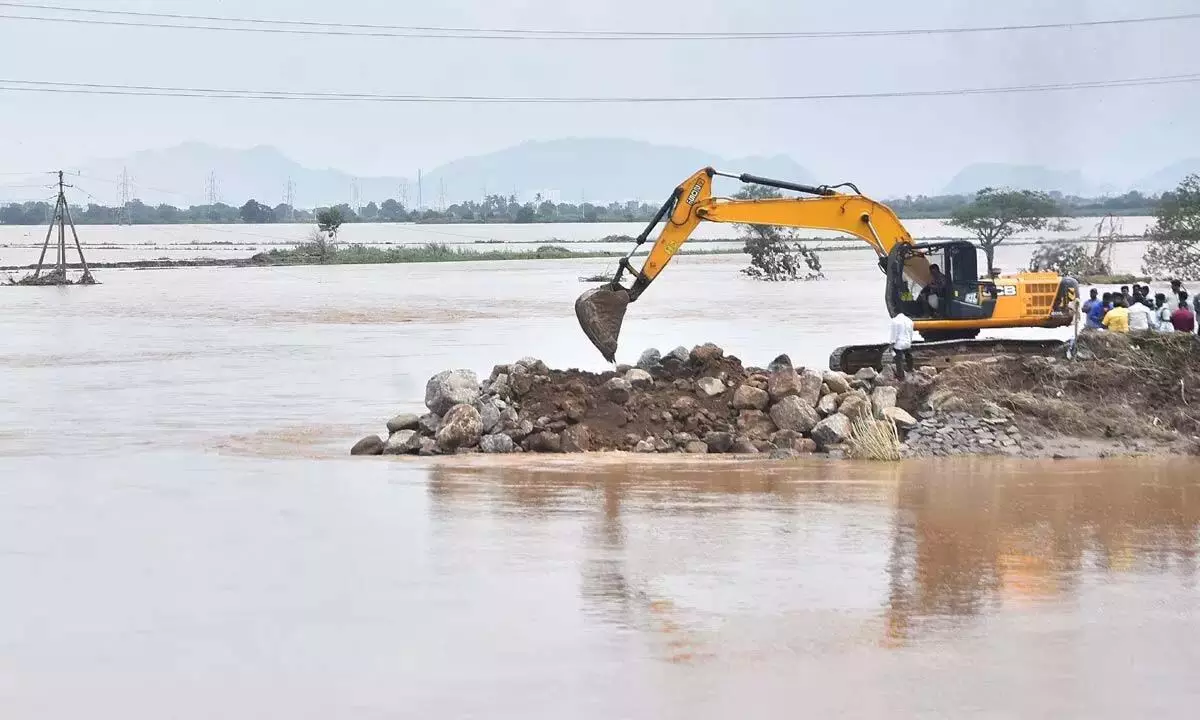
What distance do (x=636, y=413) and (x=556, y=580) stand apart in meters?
7.03

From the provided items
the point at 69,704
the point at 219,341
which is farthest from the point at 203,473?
the point at 219,341

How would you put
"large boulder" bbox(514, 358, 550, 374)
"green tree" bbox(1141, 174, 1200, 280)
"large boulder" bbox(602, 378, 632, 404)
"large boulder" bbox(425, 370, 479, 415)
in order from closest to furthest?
1. "large boulder" bbox(425, 370, 479, 415)
2. "large boulder" bbox(602, 378, 632, 404)
3. "large boulder" bbox(514, 358, 550, 374)
4. "green tree" bbox(1141, 174, 1200, 280)

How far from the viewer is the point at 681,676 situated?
9328 mm

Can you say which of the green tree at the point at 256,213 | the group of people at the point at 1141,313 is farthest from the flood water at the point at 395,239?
the group of people at the point at 1141,313

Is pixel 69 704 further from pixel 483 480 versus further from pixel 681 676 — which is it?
pixel 483 480

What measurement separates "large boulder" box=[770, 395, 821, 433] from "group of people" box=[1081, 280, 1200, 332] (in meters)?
Result: 5.31

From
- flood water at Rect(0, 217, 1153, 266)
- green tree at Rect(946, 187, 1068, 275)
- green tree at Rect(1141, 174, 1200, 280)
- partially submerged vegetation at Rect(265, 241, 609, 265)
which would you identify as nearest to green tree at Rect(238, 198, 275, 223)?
flood water at Rect(0, 217, 1153, 266)

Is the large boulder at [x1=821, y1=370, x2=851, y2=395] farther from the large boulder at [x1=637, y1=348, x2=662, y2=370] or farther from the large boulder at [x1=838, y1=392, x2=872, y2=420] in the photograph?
the large boulder at [x1=637, y1=348, x2=662, y2=370]

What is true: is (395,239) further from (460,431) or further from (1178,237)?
(460,431)

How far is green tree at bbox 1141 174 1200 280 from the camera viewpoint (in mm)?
59344

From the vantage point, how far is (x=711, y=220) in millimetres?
20562

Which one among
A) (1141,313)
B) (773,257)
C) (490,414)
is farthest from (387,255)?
(490,414)

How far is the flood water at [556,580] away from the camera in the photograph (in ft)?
30.1

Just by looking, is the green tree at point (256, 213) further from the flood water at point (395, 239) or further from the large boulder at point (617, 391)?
the large boulder at point (617, 391)
